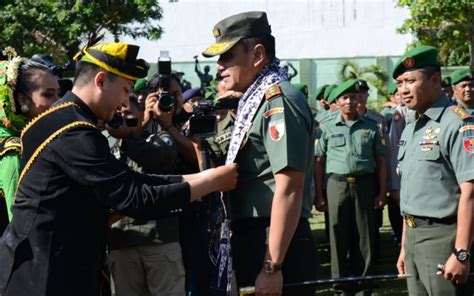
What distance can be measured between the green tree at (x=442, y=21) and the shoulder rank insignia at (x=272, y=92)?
15890 millimetres

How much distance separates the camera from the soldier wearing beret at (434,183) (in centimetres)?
468

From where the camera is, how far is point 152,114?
5398 mm

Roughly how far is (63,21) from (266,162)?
16.4 meters

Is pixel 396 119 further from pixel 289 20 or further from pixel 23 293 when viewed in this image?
pixel 289 20

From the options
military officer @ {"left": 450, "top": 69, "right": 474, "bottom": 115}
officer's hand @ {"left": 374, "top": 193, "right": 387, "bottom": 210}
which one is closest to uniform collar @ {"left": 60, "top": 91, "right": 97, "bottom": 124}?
officer's hand @ {"left": 374, "top": 193, "right": 387, "bottom": 210}

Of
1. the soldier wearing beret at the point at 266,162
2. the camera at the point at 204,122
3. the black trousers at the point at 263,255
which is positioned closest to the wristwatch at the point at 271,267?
the soldier wearing beret at the point at 266,162

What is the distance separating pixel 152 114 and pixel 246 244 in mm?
1761

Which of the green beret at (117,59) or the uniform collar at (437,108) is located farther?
the uniform collar at (437,108)

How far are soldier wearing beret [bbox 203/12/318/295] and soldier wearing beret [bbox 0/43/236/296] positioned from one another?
18cm

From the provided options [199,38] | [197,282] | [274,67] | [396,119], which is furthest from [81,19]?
[199,38]

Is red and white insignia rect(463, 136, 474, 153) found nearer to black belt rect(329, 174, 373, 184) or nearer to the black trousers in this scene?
the black trousers

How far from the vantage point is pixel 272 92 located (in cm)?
372

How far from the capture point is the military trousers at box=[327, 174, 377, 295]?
330 inches

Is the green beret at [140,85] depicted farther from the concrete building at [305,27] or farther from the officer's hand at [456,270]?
the concrete building at [305,27]
